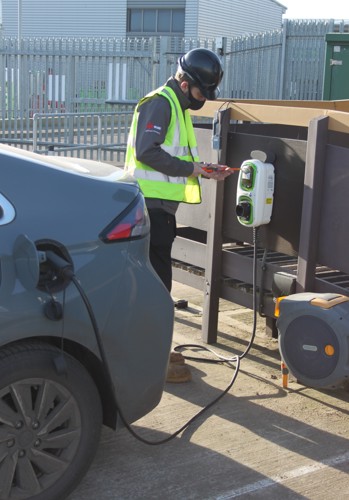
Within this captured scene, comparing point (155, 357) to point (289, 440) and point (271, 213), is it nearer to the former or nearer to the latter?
point (289, 440)

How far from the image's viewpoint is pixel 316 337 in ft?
15.1

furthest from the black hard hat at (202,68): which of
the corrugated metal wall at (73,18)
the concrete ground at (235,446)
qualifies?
the corrugated metal wall at (73,18)

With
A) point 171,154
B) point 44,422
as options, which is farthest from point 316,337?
point 44,422

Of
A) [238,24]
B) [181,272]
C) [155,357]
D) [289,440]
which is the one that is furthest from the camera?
[238,24]

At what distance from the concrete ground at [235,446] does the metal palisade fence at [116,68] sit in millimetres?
11737

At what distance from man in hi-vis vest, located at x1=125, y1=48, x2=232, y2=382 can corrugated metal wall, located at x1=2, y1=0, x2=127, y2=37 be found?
136 feet

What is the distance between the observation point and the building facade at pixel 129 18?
43938 mm

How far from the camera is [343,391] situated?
16.4ft

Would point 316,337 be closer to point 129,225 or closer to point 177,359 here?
point 177,359

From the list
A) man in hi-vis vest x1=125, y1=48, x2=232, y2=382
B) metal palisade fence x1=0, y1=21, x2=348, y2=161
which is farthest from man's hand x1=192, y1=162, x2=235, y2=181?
metal palisade fence x1=0, y1=21, x2=348, y2=161

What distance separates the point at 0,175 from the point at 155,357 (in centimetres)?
114

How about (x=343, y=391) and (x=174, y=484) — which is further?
(x=343, y=391)

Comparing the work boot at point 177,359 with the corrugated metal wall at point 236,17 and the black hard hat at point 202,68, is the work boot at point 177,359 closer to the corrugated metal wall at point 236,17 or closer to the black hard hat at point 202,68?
the black hard hat at point 202,68

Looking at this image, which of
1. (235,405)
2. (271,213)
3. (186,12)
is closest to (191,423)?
(235,405)
